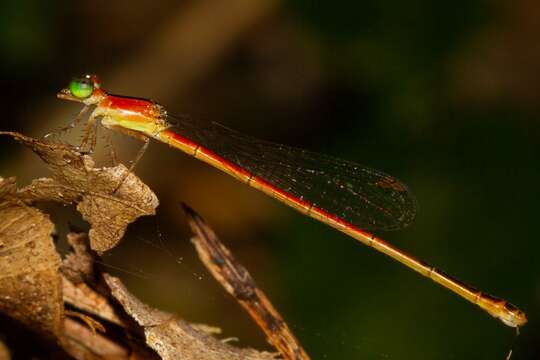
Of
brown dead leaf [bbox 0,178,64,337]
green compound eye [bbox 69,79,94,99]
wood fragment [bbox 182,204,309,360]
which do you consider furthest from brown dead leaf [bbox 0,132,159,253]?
green compound eye [bbox 69,79,94,99]

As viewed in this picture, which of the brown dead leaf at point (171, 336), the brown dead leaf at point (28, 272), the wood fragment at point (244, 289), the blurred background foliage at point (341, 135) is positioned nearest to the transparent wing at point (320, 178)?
the blurred background foliage at point (341, 135)

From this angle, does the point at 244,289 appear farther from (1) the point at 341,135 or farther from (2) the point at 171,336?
(1) the point at 341,135

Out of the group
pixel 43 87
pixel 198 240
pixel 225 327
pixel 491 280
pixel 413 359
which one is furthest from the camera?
pixel 43 87

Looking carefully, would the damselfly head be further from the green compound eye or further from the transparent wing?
the transparent wing

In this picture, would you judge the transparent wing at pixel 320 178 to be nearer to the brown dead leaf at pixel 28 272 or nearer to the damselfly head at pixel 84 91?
the damselfly head at pixel 84 91

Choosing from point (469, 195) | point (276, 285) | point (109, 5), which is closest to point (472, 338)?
point (469, 195)

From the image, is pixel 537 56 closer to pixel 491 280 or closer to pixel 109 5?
pixel 491 280

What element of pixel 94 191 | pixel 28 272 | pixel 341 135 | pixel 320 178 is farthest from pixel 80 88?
pixel 341 135
